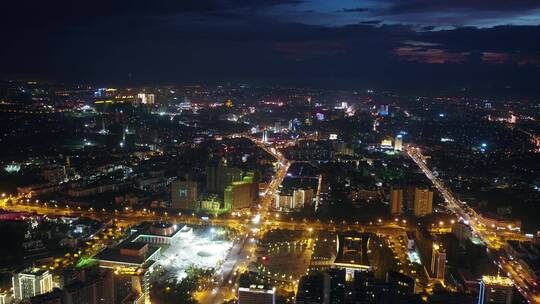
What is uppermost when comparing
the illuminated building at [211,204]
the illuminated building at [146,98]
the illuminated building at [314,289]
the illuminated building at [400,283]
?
the illuminated building at [146,98]

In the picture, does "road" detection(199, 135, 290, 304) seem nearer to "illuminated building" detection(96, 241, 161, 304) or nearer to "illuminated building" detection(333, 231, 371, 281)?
"illuminated building" detection(96, 241, 161, 304)

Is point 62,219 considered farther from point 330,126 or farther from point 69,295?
point 330,126

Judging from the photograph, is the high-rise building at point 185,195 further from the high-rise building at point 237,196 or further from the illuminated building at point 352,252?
the illuminated building at point 352,252

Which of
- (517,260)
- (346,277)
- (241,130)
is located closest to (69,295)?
(346,277)

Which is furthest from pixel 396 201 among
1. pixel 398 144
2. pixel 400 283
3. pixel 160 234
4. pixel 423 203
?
pixel 398 144

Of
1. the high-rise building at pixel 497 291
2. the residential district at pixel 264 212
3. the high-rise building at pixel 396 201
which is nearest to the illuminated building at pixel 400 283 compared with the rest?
the residential district at pixel 264 212
